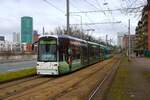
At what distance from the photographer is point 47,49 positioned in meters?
28.9

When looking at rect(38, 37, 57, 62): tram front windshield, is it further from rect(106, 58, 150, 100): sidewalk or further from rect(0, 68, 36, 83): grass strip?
rect(106, 58, 150, 100): sidewalk

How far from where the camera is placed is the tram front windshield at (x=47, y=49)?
2869 cm

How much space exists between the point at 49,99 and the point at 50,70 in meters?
13.5

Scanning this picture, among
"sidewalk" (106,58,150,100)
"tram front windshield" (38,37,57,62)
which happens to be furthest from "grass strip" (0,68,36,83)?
"sidewalk" (106,58,150,100)

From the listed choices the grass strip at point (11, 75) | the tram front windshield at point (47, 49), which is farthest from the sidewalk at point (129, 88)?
the grass strip at point (11, 75)

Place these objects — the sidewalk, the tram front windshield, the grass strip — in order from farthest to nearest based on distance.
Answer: the tram front windshield < the grass strip < the sidewalk

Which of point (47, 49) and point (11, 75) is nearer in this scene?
point (11, 75)

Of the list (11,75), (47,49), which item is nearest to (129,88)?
(47,49)

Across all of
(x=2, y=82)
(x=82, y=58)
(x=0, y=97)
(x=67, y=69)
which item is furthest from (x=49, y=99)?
(x=82, y=58)

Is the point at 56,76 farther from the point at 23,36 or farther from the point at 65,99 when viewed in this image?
the point at 23,36

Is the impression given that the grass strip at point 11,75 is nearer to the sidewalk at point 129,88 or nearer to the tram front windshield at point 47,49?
the tram front windshield at point 47,49

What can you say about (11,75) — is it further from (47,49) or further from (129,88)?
(129,88)

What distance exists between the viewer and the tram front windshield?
2869 cm

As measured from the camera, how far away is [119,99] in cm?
1513
